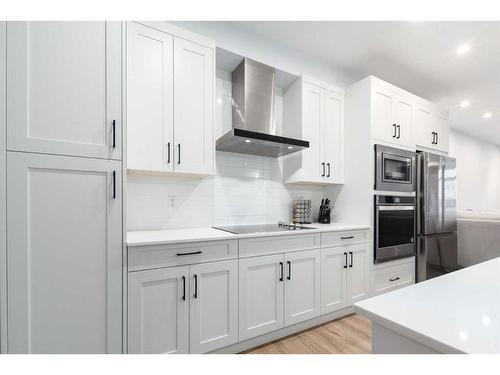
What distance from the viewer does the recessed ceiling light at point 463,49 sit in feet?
8.50

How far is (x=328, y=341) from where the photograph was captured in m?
1.99

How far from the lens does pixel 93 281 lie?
50.2 inches

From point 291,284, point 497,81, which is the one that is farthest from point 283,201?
point 497,81


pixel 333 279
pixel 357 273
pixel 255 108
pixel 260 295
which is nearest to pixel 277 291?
pixel 260 295

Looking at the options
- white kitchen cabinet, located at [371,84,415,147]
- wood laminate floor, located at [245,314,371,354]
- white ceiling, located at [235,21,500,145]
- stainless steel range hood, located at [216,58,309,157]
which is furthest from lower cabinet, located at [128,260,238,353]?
white ceiling, located at [235,21,500,145]

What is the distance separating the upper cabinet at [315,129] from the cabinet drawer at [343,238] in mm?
621

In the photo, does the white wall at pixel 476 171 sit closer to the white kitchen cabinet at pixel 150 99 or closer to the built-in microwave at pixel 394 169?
the built-in microwave at pixel 394 169

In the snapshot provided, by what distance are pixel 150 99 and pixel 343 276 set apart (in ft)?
7.57

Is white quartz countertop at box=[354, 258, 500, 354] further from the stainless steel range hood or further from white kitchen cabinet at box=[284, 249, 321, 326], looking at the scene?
the stainless steel range hood

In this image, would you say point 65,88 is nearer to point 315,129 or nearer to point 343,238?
point 315,129

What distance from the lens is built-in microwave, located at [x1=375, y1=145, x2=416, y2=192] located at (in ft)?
8.56

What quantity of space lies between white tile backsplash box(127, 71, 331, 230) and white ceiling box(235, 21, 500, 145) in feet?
2.26
